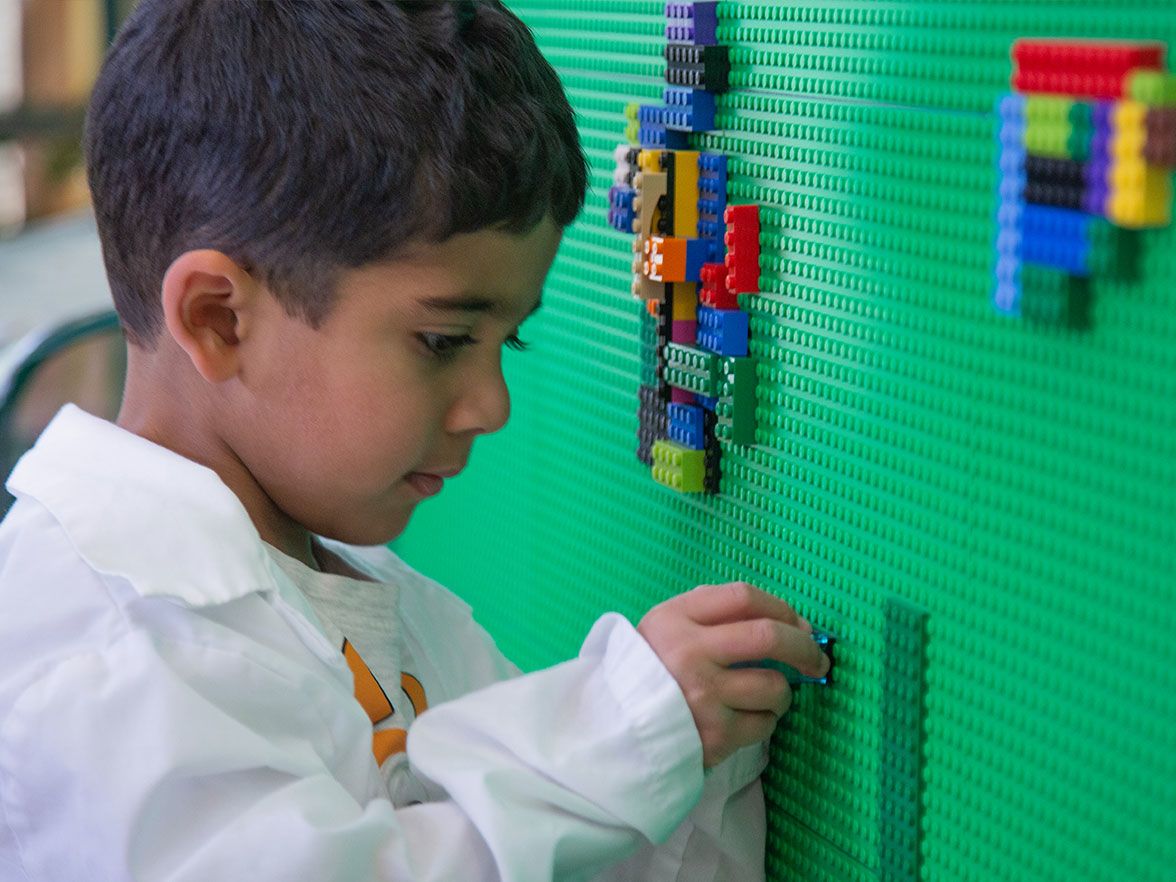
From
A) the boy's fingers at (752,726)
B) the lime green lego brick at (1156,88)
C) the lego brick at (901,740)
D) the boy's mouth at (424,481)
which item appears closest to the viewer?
the lime green lego brick at (1156,88)

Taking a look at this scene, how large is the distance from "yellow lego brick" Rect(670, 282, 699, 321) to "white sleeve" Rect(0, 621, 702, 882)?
0.69 ft

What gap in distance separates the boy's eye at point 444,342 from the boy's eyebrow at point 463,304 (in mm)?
17

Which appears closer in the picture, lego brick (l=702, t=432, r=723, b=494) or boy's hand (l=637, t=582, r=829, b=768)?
boy's hand (l=637, t=582, r=829, b=768)

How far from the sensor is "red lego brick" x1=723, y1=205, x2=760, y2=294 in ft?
3.00

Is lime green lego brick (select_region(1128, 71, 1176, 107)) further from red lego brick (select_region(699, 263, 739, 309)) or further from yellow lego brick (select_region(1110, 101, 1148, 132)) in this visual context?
red lego brick (select_region(699, 263, 739, 309))

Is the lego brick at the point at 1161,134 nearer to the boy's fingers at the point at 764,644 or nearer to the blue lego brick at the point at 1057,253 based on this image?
the blue lego brick at the point at 1057,253

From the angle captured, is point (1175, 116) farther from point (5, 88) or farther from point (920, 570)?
point (5, 88)

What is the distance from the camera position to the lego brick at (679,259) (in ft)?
3.16

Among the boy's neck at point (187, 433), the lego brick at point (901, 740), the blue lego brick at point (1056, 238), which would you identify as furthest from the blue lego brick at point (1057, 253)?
the boy's neck at point (187, 433)

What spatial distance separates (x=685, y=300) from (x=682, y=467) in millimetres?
106

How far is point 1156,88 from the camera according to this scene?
572mm

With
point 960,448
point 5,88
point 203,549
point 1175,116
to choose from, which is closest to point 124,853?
point 203,549

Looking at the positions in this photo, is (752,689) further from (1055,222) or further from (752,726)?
(1055,222)

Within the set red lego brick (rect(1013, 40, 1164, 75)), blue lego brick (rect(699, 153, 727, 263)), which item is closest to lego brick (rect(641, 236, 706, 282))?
blue lego brick (rect(699, 153, 727, 263))
